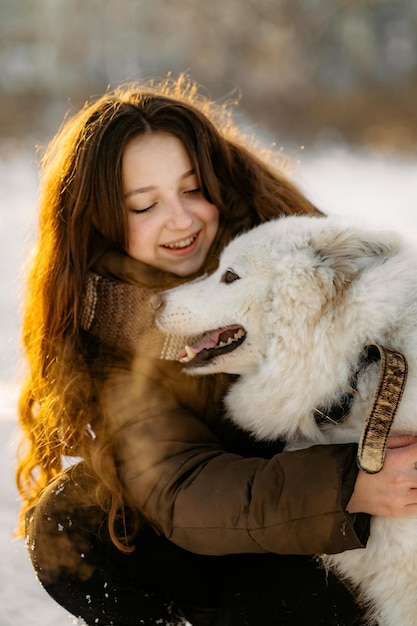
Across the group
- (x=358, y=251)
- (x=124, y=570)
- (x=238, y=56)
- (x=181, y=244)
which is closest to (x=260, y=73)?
(x=238, y=56)

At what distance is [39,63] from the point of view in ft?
53.8

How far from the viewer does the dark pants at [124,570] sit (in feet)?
7.61

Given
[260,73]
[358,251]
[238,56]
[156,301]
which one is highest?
[238,56]

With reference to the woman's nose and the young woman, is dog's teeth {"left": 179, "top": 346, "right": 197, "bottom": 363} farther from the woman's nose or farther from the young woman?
the woman's nose

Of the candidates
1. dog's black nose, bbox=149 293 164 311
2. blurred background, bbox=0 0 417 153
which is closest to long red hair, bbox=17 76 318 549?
dog's black nose, bbox=149 293 164 311

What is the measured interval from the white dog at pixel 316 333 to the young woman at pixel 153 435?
0.37 feet

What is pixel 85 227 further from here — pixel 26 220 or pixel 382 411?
pixel 26 220

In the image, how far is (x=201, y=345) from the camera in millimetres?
2396

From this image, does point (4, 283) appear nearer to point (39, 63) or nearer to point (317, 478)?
point (317, 478)

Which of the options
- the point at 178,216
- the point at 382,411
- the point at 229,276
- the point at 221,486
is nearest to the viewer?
the point at 382,411

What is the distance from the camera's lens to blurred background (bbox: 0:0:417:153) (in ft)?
43.4

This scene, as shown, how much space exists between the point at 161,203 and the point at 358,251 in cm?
79

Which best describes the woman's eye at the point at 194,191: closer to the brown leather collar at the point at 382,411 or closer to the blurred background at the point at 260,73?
the brown leather collar at the point at 382,411

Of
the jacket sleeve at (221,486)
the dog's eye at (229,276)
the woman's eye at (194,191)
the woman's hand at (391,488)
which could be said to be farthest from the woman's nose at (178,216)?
the woman's hand at (391,488)
